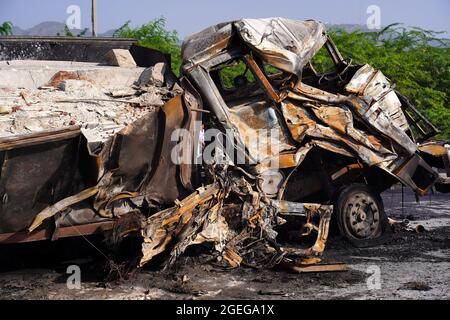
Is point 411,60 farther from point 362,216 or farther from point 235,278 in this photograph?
point 235,278

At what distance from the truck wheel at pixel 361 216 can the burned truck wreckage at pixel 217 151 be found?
0.02 meters

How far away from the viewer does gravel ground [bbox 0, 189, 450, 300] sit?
5.93 metres

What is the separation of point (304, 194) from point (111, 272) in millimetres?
2608

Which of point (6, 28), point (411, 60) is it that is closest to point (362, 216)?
point (411, 60)

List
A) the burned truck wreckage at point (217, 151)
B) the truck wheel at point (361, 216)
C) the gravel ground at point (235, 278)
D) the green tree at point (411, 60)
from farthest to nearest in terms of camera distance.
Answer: the green tree at point (411, 60), the truck wheel at point (361, 216), the burned truck wreckage at point (217, 151), the gravel ground at point (235, 278)

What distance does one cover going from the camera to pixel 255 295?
5914 mm

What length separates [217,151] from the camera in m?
6.84

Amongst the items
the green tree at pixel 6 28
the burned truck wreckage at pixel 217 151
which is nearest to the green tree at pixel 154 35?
the green tree at pixel 6 28

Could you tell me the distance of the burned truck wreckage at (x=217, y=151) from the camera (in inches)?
239

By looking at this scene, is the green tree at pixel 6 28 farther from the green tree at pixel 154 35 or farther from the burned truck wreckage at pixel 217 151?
the burned truck wreckage at pixel 217 151

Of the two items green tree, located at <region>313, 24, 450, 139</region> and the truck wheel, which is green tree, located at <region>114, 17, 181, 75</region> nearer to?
green tree, located at <region>313, 24, 450, 139</region>

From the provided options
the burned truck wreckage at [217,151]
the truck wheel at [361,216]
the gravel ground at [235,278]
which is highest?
the burned truck wreckage at [217,151]
